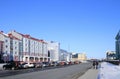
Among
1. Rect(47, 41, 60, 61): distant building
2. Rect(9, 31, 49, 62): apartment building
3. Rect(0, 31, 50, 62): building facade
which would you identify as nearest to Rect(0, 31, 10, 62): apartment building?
Rect(0, 31, 50, 62): building facade

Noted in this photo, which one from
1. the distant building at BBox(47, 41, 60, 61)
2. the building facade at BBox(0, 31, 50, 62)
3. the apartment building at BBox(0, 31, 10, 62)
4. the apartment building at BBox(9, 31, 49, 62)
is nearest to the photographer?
the apartment building at BBox(0, 31, 10, 62)

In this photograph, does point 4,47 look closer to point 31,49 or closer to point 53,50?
point 31,49

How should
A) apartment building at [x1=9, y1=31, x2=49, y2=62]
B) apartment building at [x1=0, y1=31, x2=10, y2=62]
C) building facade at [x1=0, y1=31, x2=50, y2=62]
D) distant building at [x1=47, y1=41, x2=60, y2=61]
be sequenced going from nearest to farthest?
apartment building at [x1=0, y1=31, x2=10, y2=62], building facade at [x1=0, y1=31, x2=50, y2=62], apartment building at [x1=9, y1=31, x2=49, y2=62], distant building at [x1=47, y1=41, x2=60, y2=61]

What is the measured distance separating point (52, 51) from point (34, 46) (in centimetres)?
3867

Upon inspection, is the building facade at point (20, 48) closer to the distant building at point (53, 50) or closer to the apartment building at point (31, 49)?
the apartment building at point (31, 49)

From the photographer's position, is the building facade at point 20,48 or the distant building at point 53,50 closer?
the building facade at point 20,48

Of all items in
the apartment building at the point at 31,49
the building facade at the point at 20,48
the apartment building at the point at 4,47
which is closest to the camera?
the apartment building at the point at 4,47

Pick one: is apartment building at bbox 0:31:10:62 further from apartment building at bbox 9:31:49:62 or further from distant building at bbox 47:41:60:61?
distant building at bbox 47:41:60:61

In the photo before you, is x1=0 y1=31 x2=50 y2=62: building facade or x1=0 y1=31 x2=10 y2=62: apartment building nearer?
x1=0 y1=31 x2=10 y2=62: apartment building

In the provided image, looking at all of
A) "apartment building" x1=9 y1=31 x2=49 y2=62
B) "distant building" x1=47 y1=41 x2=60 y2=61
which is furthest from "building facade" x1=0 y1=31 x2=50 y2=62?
"distant building" x1=47 y1=41 x2=60 y2=61

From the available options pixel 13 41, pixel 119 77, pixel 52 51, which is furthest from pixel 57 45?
pixel 119 77

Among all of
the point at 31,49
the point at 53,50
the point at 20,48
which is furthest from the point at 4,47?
the point at 53,50

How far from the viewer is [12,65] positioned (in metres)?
67.0

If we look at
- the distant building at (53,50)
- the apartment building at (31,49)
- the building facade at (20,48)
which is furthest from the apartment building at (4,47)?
the distant building at (53,50)
